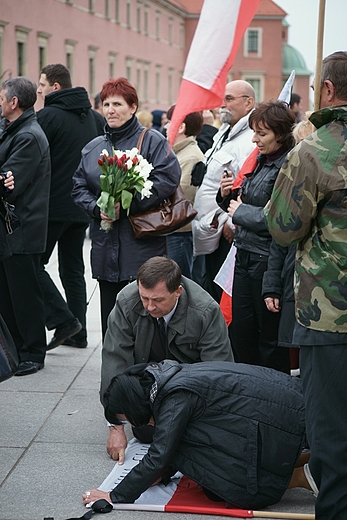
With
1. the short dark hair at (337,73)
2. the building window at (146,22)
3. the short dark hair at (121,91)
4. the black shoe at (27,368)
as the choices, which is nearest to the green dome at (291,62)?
the building window at (146,22)

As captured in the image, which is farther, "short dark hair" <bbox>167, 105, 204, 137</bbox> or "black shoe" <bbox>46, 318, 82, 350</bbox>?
"short dark hair" <bbox>167, 105, 204, 137</bbox>

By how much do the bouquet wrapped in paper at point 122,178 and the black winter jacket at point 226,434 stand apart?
1519 mm

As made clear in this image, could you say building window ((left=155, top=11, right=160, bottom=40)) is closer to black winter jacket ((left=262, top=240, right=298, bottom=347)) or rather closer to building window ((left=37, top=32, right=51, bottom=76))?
building window ((left=37, top=32, right=51, bottom=76))

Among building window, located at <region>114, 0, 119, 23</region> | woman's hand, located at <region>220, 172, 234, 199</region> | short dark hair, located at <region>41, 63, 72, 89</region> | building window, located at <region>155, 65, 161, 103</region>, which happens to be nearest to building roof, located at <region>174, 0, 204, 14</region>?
building window, located at <region>155, 65, 161, 103</region>

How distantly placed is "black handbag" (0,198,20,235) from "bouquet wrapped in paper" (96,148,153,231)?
0.67m

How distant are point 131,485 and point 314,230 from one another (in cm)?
141

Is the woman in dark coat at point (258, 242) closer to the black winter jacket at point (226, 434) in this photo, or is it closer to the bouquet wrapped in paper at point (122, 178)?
the bouquet wrapped in paper at point (122, 178)

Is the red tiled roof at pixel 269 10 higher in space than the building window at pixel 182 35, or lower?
higher

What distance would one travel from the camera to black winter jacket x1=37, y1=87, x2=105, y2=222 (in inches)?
271

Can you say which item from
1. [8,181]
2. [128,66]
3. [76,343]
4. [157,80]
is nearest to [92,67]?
[128,66]

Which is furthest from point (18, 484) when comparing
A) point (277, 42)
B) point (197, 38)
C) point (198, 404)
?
point (277, 42)

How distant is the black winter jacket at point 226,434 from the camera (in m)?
3.92

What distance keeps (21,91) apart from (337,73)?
3309 millimetres

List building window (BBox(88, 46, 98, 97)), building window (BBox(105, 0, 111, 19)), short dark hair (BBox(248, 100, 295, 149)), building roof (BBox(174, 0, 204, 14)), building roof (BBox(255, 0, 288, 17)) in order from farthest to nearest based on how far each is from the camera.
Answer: building roof (BBox(255, 0, 288, 17)) < building roof (BBox(174, 0, 204, 14)) < building window (BBox(105, 0, 111, 19)) < building window (BBox(88, 46, 98, 97)) < short dark hair (BBox(248, 100, 295, 149))
